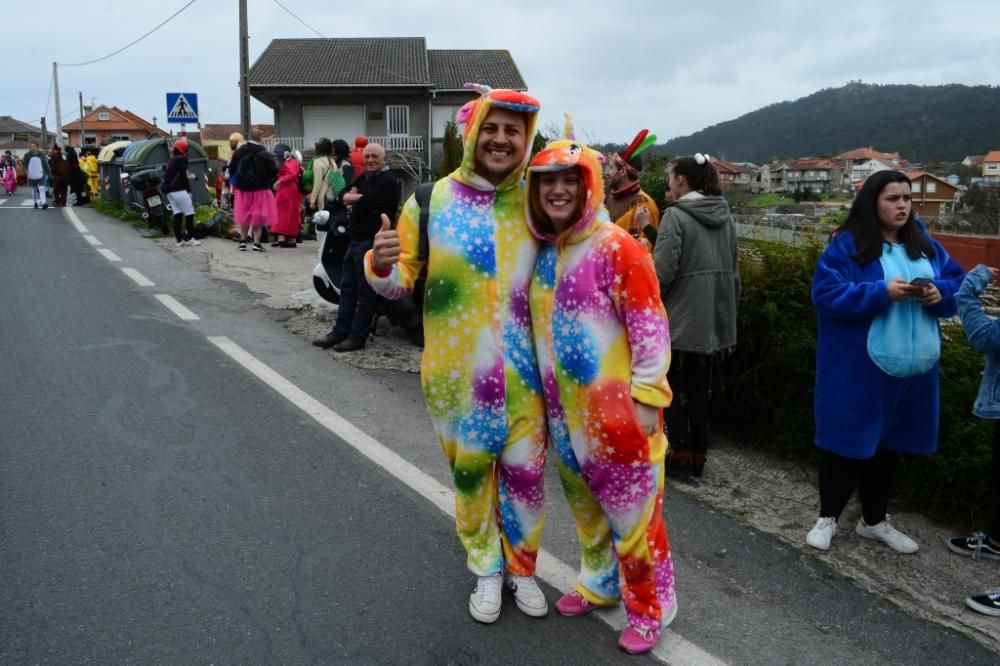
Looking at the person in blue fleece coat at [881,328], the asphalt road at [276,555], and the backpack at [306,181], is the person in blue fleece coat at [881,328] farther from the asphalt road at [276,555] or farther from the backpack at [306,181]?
the backpack at [306,181]

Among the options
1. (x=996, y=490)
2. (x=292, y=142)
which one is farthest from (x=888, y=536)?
(x=292, y=142)

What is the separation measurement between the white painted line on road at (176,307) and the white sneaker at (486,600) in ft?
18.8

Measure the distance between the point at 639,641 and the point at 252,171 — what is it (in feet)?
37.7

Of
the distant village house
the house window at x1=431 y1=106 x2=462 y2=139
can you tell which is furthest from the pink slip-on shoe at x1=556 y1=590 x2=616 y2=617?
the house window at x1=431 y1=106 x2=462 y2=139

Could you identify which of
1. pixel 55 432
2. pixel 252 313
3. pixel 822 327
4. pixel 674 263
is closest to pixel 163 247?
pixel 252 313

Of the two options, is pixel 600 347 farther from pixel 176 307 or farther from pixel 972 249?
pixel 972 249

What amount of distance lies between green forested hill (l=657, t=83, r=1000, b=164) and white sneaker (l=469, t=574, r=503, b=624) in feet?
169

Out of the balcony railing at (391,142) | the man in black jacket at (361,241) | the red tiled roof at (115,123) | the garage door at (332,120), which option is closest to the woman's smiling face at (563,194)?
the man in black jacket at (361,241)

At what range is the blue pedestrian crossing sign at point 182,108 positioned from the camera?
1714 centimetres

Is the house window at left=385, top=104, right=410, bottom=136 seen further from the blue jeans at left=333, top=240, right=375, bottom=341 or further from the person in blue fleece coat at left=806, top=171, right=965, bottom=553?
the person in blue fleece coat at left=806, top=171, right=965, bottom=553

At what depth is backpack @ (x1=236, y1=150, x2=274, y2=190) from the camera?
1288 cm

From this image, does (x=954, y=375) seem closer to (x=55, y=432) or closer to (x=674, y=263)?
(x=674, y=263)

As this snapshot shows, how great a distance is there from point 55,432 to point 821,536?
→ 4250mm

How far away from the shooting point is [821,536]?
12.4 feet
